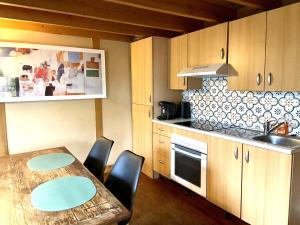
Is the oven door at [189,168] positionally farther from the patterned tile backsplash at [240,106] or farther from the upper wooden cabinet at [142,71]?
the upper wooden cabinet at [142,71]

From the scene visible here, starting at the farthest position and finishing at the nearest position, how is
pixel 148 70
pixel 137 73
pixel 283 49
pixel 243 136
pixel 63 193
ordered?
pixel 137 73
pixel 148 70
pixel 243 136
pixel 283 49
pixel 63 193

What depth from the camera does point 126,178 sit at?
5.90 feet

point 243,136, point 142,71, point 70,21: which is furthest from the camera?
point 142,71

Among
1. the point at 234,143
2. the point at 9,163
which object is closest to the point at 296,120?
the point at 234,143

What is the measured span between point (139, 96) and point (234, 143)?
70.7 inches

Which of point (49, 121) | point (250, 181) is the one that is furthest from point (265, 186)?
point (49, 121)

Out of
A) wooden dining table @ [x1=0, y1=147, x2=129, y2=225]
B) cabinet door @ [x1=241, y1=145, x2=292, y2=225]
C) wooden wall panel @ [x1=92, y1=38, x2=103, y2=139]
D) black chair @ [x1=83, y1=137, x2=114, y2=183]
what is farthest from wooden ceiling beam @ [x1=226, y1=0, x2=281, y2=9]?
wooden wall panel @ [x1=92, y1=38, x2=103, y2=139]

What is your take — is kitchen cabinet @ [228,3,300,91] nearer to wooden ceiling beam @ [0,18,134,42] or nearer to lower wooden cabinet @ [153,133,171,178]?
lower wooden cabinet @ [153,133,171,178]

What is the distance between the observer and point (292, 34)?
6.24ft

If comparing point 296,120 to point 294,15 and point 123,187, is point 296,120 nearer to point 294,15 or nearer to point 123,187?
point 294,15

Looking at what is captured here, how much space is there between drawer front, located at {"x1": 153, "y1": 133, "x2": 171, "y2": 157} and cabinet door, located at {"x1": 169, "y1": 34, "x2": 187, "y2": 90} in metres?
0.74

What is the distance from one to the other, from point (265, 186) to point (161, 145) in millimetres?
1517

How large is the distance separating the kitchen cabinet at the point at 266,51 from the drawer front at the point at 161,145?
115 centimetres

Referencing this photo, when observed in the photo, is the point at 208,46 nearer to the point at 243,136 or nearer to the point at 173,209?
the point at 243,136
